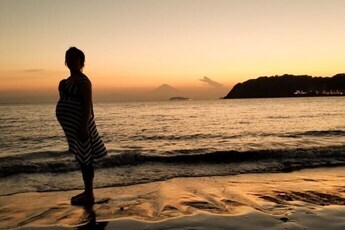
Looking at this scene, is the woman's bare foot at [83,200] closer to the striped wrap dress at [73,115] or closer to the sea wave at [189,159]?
the striped wrap dress at [73,115]

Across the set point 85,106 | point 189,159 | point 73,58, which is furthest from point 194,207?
point 189,159

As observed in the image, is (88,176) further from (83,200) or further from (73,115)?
(73,115)

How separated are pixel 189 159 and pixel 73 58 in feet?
23.4

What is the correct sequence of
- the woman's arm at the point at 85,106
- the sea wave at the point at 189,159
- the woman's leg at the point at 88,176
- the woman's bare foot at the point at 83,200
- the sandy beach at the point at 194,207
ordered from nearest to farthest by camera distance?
the sandy beach at the point at 194,207 < the woman's arm at the point at 85,106 < the woman's leg at the point at 88,176 < the woman's bare foot at the point at 83,200 < the sea wave at the point at 189,159

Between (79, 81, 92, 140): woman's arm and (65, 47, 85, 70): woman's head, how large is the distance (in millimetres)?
322

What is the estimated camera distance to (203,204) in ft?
17.0

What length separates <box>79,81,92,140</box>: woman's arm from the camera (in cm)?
479

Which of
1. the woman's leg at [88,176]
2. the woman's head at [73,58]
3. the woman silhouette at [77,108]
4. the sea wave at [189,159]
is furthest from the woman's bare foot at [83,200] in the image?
the sea wave at [189,159]

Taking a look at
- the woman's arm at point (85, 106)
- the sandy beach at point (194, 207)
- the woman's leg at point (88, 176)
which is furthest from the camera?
the woman's leg at point (88, 176)

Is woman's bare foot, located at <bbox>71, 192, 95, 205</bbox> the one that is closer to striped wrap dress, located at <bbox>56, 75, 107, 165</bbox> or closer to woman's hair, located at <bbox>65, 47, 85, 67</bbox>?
striped wrap dress, located at <bbox>56, 75, 107, 165</bbox>

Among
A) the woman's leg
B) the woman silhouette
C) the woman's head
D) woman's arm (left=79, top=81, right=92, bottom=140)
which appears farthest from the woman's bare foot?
the woman's head

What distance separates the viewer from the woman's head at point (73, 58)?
4.87 meters

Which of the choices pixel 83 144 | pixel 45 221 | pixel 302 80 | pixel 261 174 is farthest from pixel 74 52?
pixel 302 80

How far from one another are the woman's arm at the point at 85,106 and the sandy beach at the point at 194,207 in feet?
3.92
